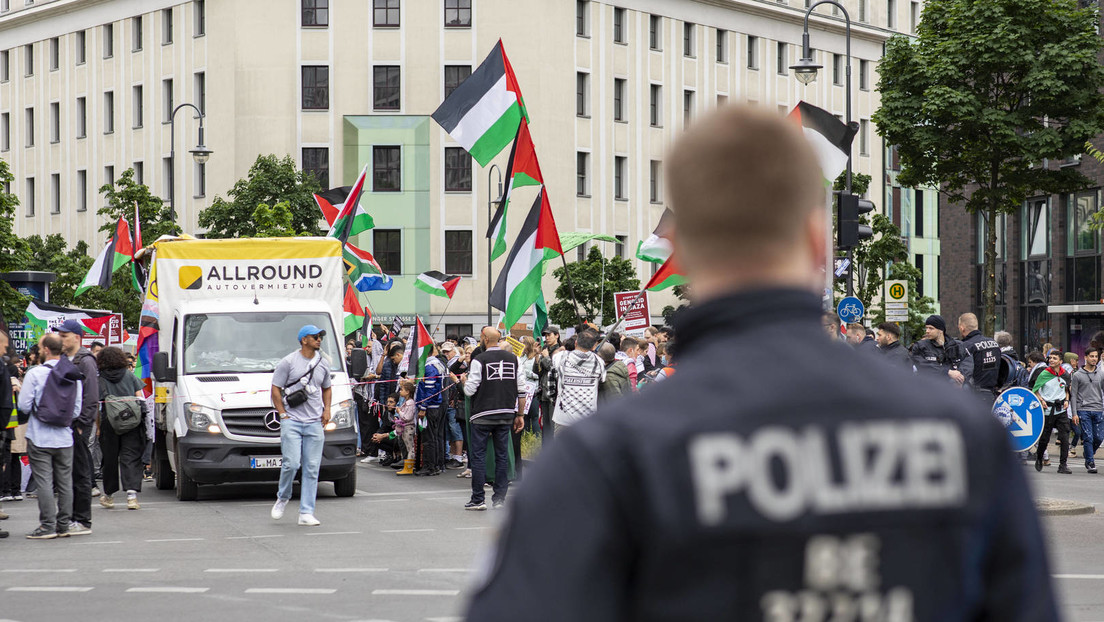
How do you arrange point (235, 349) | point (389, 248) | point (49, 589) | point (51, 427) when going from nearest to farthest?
point (49, 589) → point (51, 427) → point (235, 349) → point (389, 248)

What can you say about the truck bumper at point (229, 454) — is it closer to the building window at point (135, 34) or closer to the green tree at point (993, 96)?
the green tree at point (993, 96)

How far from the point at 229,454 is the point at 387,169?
163 feet

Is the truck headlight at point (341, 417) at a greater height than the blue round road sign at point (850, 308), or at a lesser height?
lesser

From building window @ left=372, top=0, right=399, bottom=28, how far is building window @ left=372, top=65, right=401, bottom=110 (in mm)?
1793

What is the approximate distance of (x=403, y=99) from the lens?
215 ft

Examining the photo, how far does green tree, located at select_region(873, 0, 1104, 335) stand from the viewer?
29.6m

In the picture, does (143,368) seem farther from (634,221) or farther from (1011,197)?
(634,221)

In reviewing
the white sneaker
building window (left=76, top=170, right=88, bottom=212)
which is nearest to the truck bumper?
the white sneaker

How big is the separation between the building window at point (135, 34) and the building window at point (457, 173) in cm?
1598

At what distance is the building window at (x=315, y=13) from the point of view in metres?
65.6

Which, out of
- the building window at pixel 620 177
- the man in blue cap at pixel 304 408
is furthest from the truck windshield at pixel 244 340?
the building window at pixel 620 177

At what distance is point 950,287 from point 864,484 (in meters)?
53.1

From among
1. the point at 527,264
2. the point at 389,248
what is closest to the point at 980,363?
the point at 527,264

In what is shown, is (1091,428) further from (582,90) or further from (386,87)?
(582,90)
